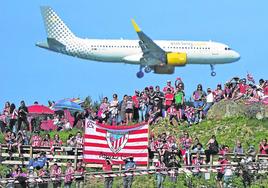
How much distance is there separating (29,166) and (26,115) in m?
7.88

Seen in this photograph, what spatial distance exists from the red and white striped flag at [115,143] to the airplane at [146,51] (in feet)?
90.7

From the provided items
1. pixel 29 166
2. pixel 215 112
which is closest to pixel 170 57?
pixel 215 112

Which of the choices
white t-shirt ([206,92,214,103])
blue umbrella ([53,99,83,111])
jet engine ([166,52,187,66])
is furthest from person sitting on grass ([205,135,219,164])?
jet engine ([166,52,187,66])

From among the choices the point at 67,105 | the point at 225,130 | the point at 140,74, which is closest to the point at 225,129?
the point at 225,130

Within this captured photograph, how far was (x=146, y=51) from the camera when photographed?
65.2 metres

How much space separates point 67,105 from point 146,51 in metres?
22.5

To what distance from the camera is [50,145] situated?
37.2 m

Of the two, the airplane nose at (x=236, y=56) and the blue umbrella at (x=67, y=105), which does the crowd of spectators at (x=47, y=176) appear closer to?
the blue umbrella at (x=67, y=105)

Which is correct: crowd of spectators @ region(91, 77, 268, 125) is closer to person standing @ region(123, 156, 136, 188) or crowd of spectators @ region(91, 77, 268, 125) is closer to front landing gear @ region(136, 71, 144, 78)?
person standing @ region(123, 156, 136, 188)

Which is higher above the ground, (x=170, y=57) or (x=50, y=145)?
(x=170, y=57)

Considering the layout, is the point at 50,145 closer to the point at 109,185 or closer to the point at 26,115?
the point at 26,115

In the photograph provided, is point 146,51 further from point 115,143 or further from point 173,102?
point 115,143

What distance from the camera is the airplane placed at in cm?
6384

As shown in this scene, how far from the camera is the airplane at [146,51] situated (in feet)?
209
